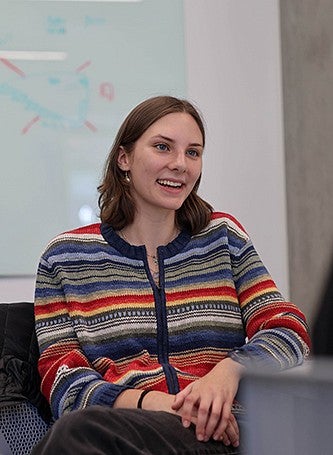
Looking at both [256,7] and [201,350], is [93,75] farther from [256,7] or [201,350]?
[201,350]

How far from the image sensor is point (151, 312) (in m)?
2.01

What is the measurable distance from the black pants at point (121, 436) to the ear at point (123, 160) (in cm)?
68

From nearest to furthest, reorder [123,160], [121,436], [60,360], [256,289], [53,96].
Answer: [121,436]
[60,360]
[256,289]
[123,160]
[53,96]

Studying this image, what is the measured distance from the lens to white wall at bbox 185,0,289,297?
327cm

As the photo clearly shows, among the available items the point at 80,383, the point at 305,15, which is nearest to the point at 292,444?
the point at 80,383

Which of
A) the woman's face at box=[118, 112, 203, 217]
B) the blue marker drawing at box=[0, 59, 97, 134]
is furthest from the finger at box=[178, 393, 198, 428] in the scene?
the blue marker drawing at box=[0, 59, 97, 134]

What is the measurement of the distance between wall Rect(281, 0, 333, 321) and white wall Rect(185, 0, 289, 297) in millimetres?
42

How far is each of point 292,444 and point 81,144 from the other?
2.40m

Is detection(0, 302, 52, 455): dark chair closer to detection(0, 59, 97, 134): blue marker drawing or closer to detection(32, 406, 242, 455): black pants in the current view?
detection(32, 406, 242, 455): black pants

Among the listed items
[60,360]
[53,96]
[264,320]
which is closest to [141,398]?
[60,360]

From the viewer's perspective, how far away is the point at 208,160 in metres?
3.27

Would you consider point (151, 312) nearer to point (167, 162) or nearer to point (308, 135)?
point (167, 162)

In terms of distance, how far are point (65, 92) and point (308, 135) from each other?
33.1 inches

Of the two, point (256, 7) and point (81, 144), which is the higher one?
point (256, 7)
